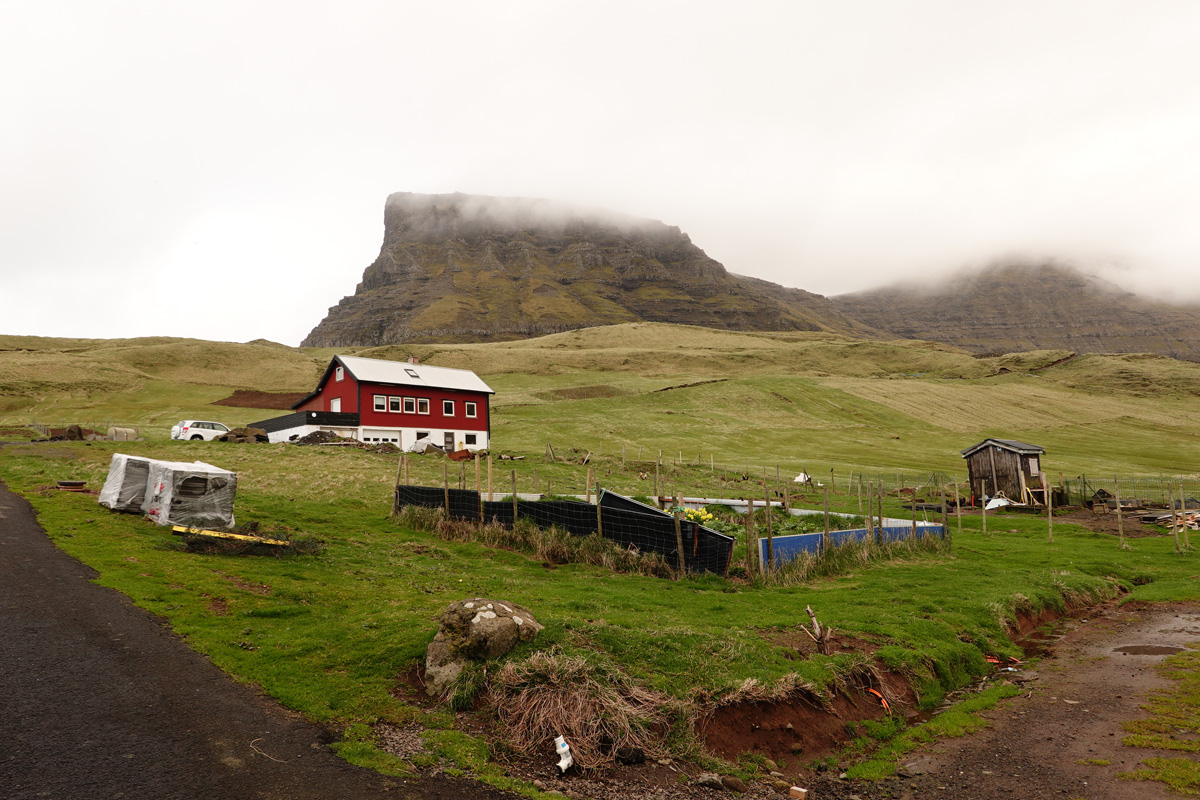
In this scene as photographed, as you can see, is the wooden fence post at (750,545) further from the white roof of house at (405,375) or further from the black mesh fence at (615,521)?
the white roof of house at (405,375)

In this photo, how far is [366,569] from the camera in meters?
18.8

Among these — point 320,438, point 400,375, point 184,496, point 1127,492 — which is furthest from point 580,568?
point 1127,492

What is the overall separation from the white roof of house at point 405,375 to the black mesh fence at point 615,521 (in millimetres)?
33993

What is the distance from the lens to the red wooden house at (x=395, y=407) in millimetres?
55938

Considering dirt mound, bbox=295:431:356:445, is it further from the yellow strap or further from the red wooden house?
the yellow strap

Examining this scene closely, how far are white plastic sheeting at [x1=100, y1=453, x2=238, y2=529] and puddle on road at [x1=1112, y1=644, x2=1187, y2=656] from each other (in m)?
25.6

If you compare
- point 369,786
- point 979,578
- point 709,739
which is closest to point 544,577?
point 709,739

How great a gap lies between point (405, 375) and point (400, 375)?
49cm

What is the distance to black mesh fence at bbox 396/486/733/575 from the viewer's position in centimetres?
1983

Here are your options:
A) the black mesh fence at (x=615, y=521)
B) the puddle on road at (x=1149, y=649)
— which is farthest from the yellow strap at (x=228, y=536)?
the puddle on road at (x=1149, y=649)

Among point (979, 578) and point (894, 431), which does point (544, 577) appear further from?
point (894, 431)

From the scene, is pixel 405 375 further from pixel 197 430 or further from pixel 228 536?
pixel 228 536

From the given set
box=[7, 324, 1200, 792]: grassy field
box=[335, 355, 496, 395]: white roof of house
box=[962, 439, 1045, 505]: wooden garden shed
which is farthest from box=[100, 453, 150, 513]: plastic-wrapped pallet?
box=[962, 439, 1045, 505]: wooden garden shed

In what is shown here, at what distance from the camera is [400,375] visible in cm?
6009
